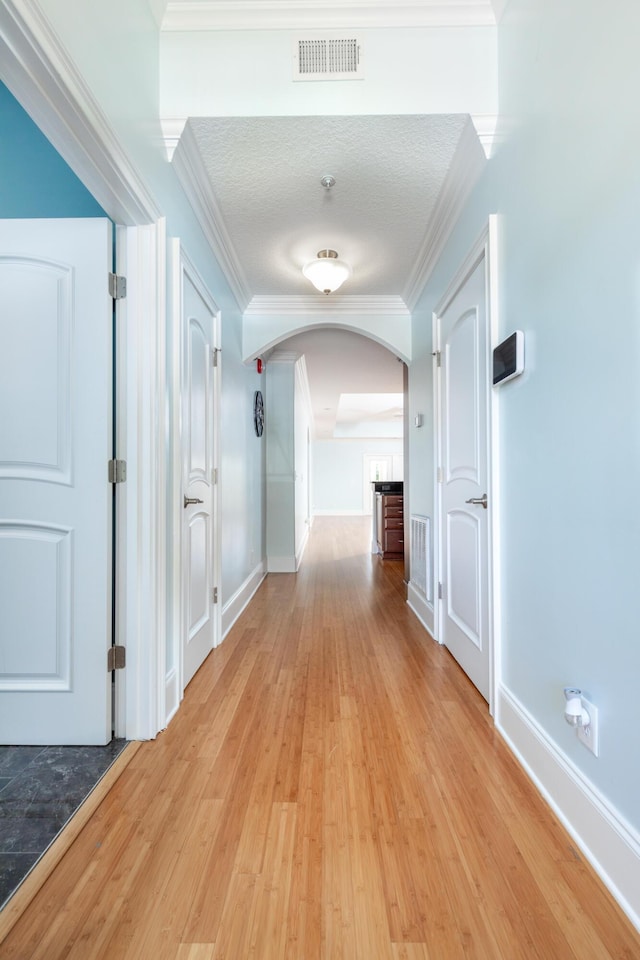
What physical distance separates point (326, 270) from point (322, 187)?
0.47 metres

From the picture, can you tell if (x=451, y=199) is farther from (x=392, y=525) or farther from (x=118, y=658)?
(x=392, y=525)

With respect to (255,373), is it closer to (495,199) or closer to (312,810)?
(495,199)

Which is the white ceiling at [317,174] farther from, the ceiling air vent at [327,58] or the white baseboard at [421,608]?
the white baseboard at [421,608]

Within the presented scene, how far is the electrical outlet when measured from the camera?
1.04 meters

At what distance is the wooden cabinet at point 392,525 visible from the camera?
17.8ft

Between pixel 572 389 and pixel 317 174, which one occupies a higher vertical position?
pixel 317 174

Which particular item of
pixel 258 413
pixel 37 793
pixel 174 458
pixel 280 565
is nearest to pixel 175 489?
pixel 174 458

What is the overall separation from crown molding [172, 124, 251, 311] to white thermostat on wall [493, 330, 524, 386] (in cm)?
153

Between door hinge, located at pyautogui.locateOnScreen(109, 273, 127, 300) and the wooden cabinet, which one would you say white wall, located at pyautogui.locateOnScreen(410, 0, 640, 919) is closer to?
door hinge, located at pyautogui.locateOnScreen(109, 273, 127, 300)

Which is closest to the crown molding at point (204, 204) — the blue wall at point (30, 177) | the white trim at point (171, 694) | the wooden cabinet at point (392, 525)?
the blue wall at point (30, 177)

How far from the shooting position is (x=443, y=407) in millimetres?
2508

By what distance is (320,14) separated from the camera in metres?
1.65

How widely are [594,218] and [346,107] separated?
1191 millimetres

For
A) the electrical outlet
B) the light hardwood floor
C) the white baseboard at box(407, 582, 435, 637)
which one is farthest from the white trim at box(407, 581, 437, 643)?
the electrical outlet
